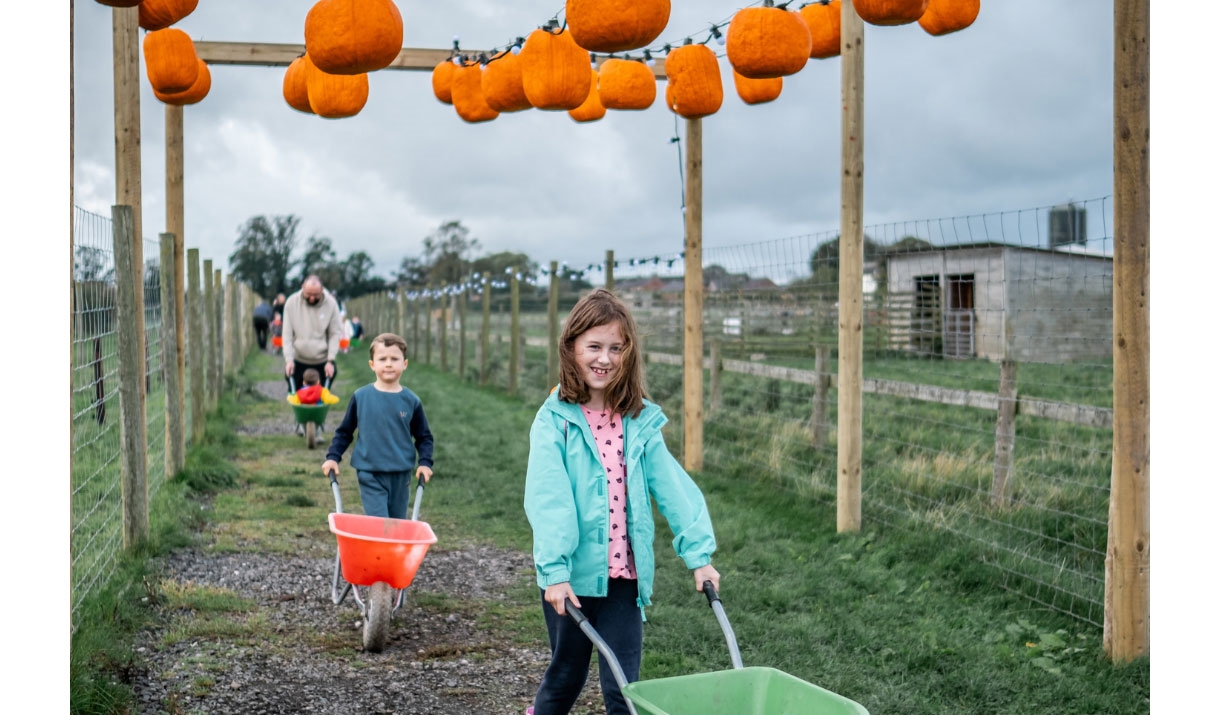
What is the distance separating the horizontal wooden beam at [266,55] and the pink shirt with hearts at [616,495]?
5.63 meters

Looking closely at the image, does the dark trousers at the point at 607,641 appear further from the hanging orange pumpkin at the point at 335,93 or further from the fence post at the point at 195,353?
the fence post at the point at 195,353

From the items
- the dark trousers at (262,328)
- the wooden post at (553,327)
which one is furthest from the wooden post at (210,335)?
the dark trousers at (262,328)

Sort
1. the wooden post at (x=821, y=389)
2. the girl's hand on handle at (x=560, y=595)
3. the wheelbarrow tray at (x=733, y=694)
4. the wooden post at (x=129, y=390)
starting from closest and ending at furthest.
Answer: the wheelbarrow tray at (x=733, y=694) < the girl's hand on handle at (x=560, y=595) < the wooden post at (x=129, y=390) < the wooden post at (x=821, y=389)

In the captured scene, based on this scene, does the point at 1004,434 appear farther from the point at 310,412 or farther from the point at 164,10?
the point at 310,412

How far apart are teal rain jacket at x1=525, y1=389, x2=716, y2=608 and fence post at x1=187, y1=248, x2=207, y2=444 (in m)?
7.95

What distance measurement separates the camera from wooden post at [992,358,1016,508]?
20.6 feet

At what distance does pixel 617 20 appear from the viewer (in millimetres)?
4414

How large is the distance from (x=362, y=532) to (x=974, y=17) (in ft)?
12.3

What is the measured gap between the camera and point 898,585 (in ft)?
17.9

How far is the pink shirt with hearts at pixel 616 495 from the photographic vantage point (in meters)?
3.15

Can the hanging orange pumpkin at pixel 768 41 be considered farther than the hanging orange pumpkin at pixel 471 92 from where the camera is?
No

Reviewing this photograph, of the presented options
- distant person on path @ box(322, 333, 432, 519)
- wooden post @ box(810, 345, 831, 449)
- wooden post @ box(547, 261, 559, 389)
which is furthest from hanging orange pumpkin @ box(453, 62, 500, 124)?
wooden post @ box(547, 261, 559, 389)

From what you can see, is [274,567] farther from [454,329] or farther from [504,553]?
[454,329]

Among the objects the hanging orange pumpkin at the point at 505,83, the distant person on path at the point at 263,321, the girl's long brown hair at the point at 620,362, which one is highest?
the hanging orange pumpkin at the point at 505,83
